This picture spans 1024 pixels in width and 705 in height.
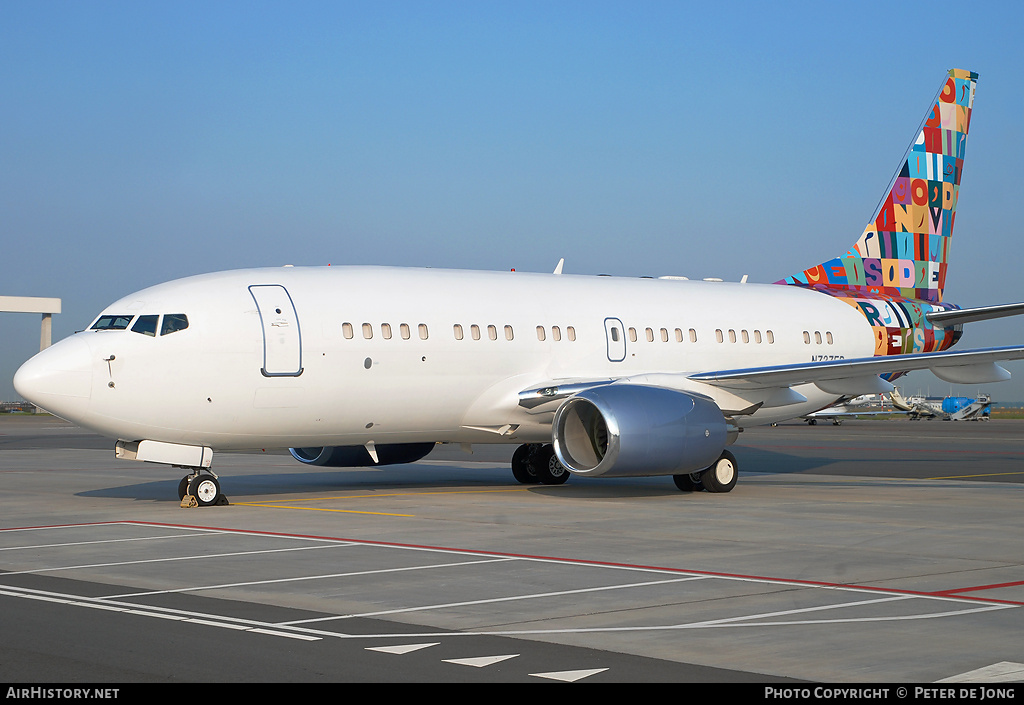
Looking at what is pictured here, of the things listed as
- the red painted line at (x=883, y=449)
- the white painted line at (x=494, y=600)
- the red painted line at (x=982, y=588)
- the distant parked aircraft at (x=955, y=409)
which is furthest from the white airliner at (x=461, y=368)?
the distant parked aircraft at (x=955, y=409)

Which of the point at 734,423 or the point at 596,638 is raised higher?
the point at 734,423

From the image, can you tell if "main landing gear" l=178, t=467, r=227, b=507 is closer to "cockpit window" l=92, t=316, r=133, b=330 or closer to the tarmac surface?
the tarmac surface

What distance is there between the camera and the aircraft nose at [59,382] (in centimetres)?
1538

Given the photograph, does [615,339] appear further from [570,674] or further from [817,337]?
[570,674]

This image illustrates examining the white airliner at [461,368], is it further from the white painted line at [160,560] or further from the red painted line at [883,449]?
the red painted line at [883,449]

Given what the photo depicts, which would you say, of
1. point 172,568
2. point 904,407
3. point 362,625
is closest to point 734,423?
point 172,568

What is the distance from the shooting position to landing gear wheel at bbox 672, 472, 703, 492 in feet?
63.6

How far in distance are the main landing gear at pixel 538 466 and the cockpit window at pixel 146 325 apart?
8217mm

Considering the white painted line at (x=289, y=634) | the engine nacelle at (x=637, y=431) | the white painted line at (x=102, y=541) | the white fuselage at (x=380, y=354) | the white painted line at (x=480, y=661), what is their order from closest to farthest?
1. the white painted line at (x=480, y=661)
2. the white painted line at (x=289, y=634)
3. the white painted line at (x=102, y=541)
4. the white fuselage at (x=380, y=354)
5. the engine nacelle at (x=637, y=431)

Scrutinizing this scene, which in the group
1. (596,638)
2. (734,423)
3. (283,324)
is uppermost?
(283,324)

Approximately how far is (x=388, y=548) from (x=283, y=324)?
5.82 meters

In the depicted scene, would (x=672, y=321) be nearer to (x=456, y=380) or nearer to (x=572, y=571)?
(x=456, y=380)

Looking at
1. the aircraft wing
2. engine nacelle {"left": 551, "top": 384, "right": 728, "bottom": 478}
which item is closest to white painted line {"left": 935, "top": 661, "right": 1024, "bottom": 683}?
engine nacelle {"left": 551, "top": 384, "right": 728, "bottom": 478}

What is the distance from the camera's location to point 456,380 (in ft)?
60.3
